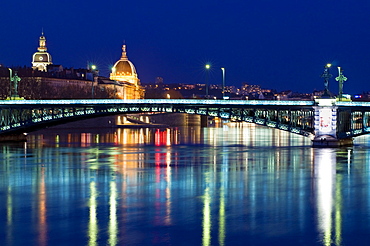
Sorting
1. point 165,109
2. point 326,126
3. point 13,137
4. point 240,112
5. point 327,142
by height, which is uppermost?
A: point 165,109

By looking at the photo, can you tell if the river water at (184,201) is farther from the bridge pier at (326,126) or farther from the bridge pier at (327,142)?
the bridge pier at (326,126)

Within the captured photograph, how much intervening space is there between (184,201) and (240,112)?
1819 inches

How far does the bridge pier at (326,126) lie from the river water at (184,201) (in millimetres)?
15444

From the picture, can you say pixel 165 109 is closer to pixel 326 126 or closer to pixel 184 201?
pixel 326 126

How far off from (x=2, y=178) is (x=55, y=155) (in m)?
18.1

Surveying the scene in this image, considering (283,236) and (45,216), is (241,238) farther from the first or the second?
(45,216)

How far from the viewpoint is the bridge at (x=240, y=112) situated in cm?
7444

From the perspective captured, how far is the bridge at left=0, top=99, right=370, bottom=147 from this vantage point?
7444 cm

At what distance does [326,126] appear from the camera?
74188 mm

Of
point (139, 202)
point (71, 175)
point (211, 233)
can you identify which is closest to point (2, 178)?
point (71, 175)

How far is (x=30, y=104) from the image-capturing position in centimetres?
8238

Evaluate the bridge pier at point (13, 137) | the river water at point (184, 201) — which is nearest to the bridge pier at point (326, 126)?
the river water at point (184, 201)

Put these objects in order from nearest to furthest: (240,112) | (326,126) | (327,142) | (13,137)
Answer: (327,142) < (326,126) < (240,112) < (13,137)

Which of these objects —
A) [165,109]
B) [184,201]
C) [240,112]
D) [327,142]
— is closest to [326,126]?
[327,142]
